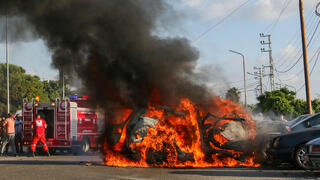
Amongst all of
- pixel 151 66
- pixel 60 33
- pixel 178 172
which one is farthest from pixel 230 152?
pixel 60 33

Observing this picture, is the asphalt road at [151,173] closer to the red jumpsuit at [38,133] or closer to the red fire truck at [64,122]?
the red jumpsuit at [38,133]

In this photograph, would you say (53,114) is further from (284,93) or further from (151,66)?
(284,93)

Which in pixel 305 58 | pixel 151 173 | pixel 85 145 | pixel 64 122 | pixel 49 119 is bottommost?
pixel 151 173

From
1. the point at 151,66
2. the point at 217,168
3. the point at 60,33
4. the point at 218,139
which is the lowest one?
the point at 217,168

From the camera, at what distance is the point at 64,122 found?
56.4ft

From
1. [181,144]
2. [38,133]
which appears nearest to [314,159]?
[181,144]

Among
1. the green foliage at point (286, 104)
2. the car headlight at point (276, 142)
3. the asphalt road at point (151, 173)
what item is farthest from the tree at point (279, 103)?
the asphalt road at point (151, 173)

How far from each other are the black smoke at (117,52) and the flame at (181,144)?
0.65 meters

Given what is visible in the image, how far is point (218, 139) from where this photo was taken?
1027 centimetres

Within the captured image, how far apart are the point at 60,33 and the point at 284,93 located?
30423mm

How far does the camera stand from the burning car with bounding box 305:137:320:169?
834 cm

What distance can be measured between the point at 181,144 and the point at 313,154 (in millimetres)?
3289

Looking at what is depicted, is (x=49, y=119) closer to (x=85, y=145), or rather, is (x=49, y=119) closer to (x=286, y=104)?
(x=85, y=145)

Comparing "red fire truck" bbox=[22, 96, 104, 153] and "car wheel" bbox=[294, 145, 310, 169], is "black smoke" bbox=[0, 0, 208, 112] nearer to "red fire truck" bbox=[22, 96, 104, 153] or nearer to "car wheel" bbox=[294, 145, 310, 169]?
"car wheel" bbox=[294, 145, 310, 169]
